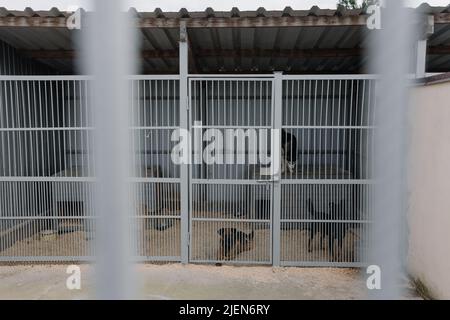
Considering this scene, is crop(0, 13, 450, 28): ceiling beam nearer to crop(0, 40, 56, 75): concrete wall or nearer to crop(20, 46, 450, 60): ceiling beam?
crop(0, 40, 56, 75): concrete wall

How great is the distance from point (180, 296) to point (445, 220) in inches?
109

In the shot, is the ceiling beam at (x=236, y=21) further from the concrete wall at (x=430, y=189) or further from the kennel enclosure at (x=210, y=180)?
the concrete wall at (x=430, y=189)

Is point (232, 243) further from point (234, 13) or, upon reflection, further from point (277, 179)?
point (234, 13)

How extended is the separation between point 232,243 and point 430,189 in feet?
8.13

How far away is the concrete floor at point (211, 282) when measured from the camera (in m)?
3.87

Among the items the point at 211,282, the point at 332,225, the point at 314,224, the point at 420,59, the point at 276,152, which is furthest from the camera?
the point at 314,224

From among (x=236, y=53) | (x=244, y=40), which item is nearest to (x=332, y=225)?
(x=244, y=40)

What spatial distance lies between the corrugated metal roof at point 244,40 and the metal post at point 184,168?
0.37 metres

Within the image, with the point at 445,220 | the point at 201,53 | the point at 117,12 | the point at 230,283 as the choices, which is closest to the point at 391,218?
the point at 117,12

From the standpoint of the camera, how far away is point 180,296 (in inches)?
150

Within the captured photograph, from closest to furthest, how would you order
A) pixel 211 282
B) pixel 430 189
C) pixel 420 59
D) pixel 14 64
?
pixel 430 189 → pixel 211 282 → pixel 420 59 → pixel 14 64

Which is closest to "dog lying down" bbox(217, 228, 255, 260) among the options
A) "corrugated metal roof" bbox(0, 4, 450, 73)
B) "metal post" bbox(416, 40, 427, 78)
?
"corrugated metal roof" bbox(0, 4, 450, 73)

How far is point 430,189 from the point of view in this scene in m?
3.82
